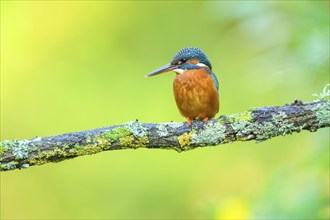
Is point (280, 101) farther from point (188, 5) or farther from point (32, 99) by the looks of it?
point (32, 99)

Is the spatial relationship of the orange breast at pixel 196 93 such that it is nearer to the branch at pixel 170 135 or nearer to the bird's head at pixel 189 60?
the bird's head at pixel 189 60

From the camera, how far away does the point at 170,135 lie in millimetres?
3877

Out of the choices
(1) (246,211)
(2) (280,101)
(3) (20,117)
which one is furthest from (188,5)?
(1) (246,211)

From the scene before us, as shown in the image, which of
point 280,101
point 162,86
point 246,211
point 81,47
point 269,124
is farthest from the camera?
point 81,47

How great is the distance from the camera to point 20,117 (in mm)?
9000

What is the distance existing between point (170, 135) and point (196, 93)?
31.4 inches

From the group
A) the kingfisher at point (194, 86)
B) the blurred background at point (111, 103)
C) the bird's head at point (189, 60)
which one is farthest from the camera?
the blurred background at point (111, 103)

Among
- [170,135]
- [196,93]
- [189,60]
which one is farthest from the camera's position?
[189,60]

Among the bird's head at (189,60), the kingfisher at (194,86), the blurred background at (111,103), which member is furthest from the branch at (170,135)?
the blurred background at (111,103)

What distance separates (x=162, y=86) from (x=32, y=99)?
172 cm

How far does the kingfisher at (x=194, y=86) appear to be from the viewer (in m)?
4.50

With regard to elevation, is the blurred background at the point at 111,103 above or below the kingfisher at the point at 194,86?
above

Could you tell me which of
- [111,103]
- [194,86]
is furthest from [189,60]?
[111,103]

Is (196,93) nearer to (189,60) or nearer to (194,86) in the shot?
(194,86)
